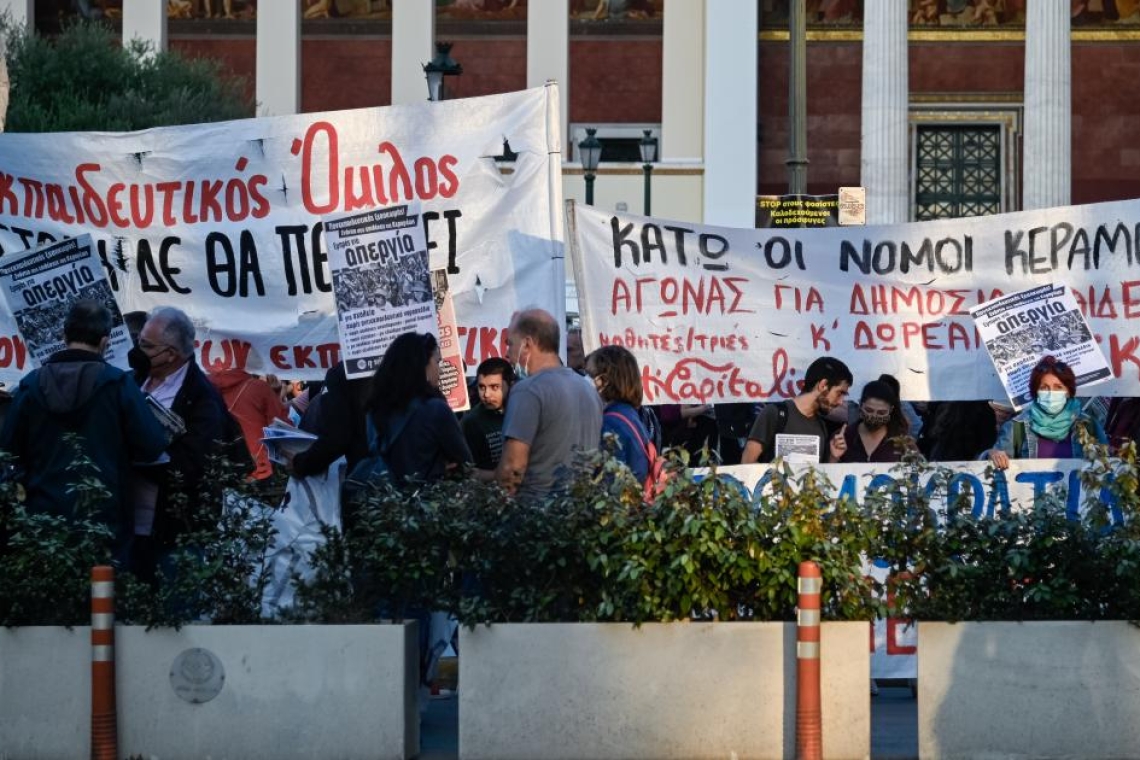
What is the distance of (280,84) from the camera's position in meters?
47.9

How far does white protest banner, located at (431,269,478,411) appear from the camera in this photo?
36.8 feet

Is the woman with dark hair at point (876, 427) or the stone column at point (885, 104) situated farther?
the stone column at point (885, 104)

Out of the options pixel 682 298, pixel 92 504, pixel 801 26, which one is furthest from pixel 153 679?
pixel 801 26

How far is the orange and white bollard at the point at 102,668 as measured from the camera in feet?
28.9

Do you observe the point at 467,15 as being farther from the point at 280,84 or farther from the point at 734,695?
the point at 734,695

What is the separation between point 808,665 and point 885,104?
3767cm

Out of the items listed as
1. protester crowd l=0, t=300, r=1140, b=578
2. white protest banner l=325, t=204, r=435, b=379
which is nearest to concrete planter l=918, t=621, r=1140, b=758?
protester crowd l=0, t=300, r=1140, b=578

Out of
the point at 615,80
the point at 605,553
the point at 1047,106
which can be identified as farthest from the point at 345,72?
the point at 605,553

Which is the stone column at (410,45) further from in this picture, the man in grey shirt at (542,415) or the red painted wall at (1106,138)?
the man in grey shirt at (542,415)

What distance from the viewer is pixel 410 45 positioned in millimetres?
48375

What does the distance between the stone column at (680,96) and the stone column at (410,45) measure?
443 centimetres

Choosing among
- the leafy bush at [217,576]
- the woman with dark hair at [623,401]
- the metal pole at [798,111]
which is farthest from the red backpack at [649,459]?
the metal pole at [798,111]

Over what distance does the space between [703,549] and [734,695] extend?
565mm

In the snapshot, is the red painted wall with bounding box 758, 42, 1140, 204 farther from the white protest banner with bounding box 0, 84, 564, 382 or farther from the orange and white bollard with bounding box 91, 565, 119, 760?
the orange and white bollard with bounding box 91, 565, 119, 760
